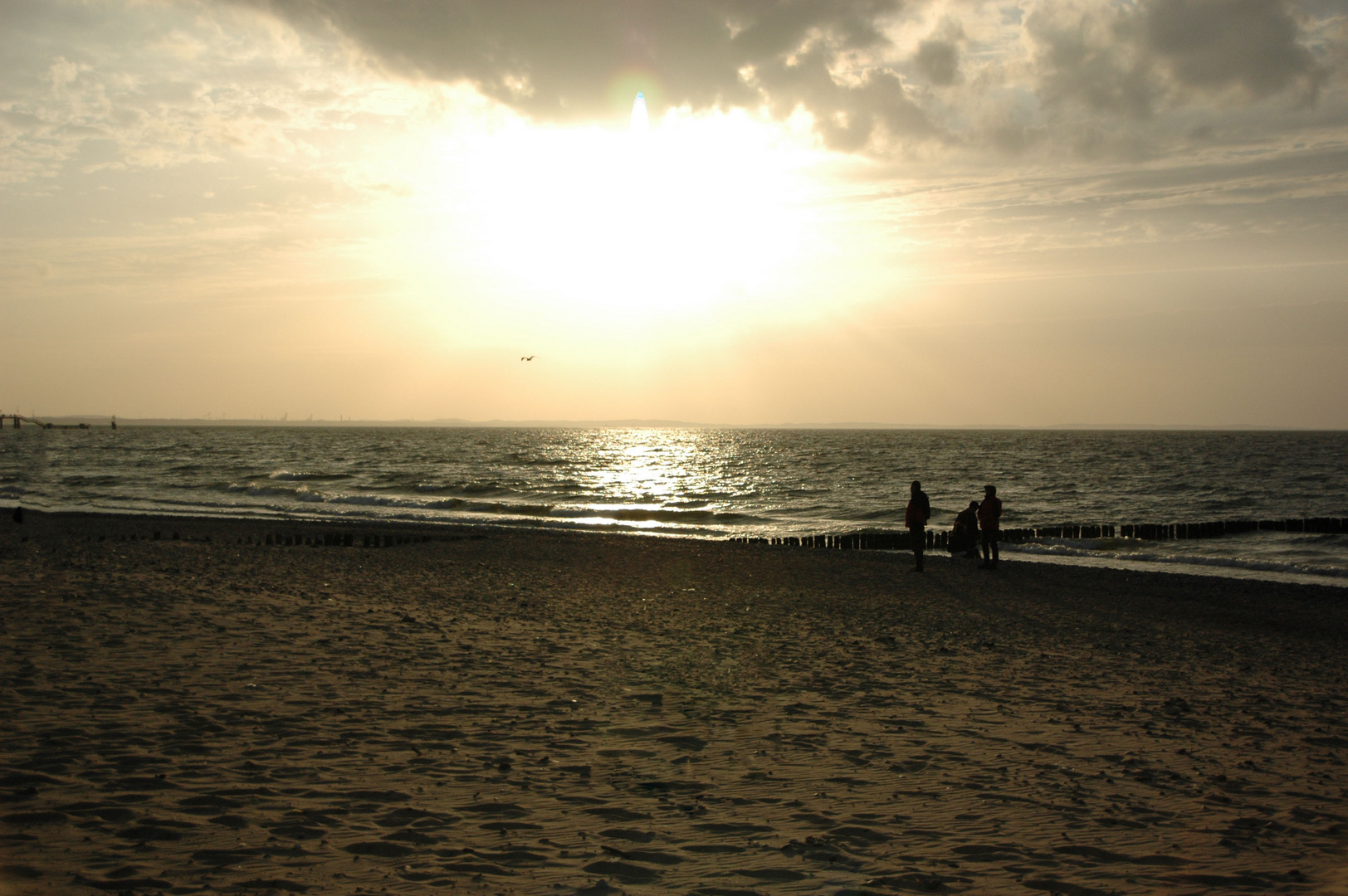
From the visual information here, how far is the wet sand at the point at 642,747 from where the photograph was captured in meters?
5.35

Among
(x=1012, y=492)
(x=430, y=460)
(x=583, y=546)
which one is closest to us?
(x=583, y=546)

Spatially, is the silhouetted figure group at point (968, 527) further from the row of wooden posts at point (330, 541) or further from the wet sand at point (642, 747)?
the row of wooden posts at point (330, 541)

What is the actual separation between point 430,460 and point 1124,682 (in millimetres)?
81485

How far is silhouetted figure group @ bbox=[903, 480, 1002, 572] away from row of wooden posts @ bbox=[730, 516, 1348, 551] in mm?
4609

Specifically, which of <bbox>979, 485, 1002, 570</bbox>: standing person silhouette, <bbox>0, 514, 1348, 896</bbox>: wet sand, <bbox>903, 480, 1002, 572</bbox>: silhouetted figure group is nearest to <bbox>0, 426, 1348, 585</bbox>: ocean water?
<bbox>903, 480, 1002, 572</bbox>: silhouetted figure group

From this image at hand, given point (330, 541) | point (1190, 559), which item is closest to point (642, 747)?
point (330, 541)

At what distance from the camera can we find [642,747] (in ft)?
24.7

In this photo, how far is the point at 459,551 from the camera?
23.6m

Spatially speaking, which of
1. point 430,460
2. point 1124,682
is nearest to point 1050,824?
point 1124,682

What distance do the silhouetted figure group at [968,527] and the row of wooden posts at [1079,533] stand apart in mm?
4609

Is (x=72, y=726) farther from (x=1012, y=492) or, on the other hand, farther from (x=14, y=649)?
(x=1012, y=492)

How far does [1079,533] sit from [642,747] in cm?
2875

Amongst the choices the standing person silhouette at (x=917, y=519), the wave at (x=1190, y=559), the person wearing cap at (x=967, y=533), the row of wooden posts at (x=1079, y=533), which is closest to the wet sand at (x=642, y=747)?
the standing person silhouette at (x=917, y=519)

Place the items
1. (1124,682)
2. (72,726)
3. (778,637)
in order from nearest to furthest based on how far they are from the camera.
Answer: (72,726)
(1124,682)
(778,637)
